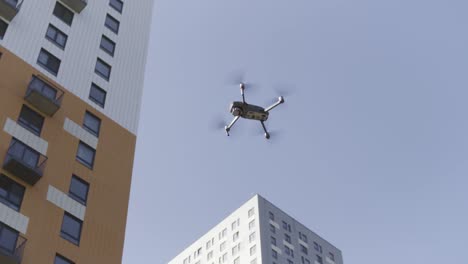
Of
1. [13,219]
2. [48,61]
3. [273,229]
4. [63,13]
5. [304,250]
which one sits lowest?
[13,219]

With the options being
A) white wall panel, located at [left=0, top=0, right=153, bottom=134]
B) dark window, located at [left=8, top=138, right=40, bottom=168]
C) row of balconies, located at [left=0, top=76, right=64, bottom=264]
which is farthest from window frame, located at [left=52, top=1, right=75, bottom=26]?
dark window, located at [left=8, top=138, right=40, bottom=168]

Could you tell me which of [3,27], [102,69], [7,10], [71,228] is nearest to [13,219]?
[71,228]

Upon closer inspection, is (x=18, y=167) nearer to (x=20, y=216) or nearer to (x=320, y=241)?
(x=20, y=216)

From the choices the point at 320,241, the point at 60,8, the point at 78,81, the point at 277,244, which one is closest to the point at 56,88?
the point at 78,81

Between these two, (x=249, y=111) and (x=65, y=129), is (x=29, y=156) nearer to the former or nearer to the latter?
(x=65, y=129)

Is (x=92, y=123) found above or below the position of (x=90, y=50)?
below

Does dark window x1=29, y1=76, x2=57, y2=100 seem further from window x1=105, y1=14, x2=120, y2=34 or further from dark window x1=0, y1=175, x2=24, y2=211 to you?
window x1=105, y1=14, x2=120, y2=34
